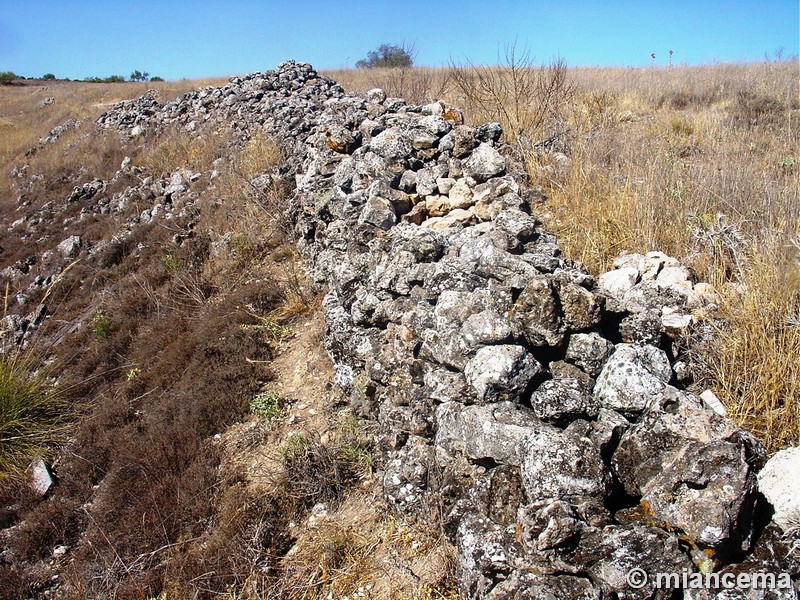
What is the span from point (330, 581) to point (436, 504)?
772 millimetres

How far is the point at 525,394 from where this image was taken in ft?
9.55

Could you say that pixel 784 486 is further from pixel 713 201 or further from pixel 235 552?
pixel 713 201

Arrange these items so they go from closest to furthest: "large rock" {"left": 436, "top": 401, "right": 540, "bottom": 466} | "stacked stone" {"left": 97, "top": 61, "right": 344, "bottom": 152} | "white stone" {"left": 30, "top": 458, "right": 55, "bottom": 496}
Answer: "large rock" {"left": 436, "top": 401, "right": 540, "bottom": 466} → "white stone" {"left": 30, "top": 458, "right": 55, "bottom": 496} → "stacked stone" {"left": 97, "top": 61, "right": 344, "bottom": 152}

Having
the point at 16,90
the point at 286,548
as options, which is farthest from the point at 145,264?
the point at 16,90

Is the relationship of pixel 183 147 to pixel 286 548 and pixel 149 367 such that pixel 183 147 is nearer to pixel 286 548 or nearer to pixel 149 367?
pixel 149 367

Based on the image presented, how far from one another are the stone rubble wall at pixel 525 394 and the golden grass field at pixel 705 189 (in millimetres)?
247

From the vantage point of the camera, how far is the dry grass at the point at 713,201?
2.81 meters

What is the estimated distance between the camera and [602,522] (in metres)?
2.20

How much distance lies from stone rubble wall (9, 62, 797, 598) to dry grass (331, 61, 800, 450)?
0.24 m

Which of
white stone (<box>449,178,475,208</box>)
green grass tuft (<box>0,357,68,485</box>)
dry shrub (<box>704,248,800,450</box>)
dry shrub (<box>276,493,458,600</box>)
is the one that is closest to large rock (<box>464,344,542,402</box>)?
dry shrub (<box>276,493,458,600</box>)

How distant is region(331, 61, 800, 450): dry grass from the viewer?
2814 mm

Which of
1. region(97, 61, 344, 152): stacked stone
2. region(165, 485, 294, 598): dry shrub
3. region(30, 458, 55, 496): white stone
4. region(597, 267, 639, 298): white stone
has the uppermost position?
region(97, 61, 344, 152): stacked stone

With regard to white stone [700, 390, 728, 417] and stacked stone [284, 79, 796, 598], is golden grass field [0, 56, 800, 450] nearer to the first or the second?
white stone [700, 390, 728, 417]

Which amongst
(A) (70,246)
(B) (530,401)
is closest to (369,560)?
(B) (530,401)
